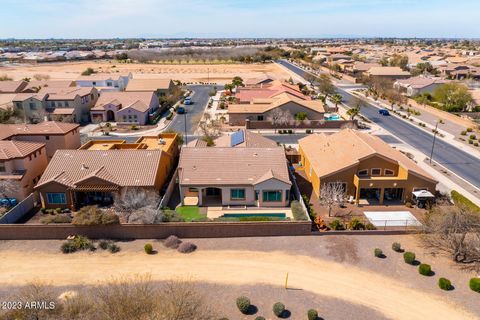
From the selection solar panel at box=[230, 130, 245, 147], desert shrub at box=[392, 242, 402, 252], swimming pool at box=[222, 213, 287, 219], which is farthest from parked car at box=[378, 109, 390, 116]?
desert shrub at box=[392, 242, 402, 252]

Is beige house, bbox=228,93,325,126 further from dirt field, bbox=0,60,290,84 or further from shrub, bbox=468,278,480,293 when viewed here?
dirt field, bbox=0,60,290,84

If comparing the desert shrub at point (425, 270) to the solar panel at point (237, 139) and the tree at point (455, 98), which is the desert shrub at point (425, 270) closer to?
the solar panel at point (237, 139)

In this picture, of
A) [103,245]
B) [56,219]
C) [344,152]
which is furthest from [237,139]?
[56,219]

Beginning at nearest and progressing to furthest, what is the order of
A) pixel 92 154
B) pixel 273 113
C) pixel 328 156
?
pixel 92 154 → pixel 328 156 → pixel 273 113

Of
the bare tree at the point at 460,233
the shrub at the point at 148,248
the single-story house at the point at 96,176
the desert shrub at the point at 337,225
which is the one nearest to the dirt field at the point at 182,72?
the single-story house at the point at 96,176

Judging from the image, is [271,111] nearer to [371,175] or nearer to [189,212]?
[371,175]

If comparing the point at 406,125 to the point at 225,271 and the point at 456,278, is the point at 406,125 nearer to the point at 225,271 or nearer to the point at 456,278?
the point at 456,278

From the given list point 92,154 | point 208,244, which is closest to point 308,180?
point 208,244
